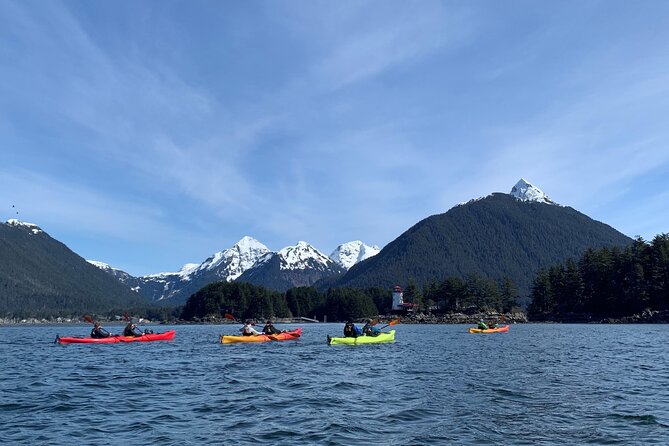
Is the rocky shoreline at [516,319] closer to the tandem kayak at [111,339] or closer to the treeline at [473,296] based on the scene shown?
the treeline at [473,296]

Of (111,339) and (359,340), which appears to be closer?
(359,340)

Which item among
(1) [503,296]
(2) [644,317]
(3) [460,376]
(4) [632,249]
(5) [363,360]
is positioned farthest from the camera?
(1) [503,296]

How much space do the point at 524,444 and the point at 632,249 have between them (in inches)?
5902

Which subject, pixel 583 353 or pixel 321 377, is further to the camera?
pixel 583 353

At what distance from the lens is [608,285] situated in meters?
142

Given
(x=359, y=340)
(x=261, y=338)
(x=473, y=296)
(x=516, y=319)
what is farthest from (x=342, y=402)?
(x=473, y=296)

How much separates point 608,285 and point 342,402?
140 m

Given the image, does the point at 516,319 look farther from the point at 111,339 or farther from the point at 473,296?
the point at 111,339

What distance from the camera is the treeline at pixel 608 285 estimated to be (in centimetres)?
13338

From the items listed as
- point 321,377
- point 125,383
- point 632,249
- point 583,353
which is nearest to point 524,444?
point 321,377

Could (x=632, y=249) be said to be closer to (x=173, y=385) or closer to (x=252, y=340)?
(x=252, y=340)

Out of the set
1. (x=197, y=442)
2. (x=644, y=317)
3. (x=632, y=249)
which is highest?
(x=632, y=249)

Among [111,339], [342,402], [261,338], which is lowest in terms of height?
[342,402]

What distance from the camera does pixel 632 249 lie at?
478 feet
